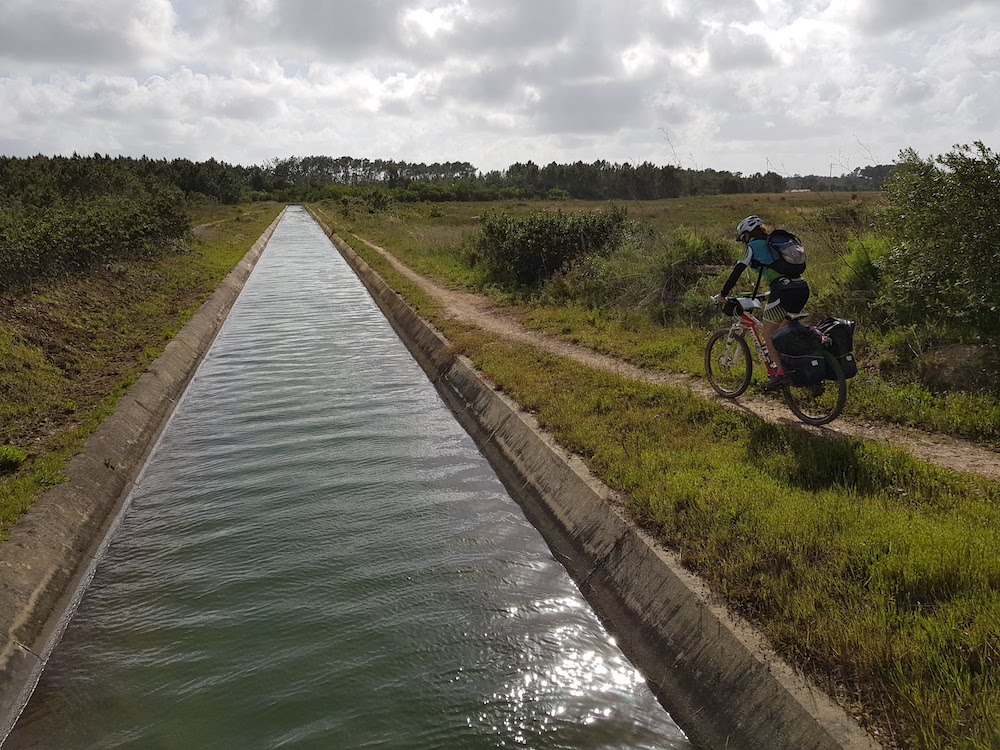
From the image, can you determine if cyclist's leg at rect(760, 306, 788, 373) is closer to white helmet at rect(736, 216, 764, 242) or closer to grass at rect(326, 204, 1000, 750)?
grass at rect(326, 204, 1000, 750)

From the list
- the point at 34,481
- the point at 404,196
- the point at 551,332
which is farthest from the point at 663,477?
the point at 404,196

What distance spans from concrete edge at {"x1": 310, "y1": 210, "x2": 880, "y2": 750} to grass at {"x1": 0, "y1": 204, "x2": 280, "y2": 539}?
4.92 meters

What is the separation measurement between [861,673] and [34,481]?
7.42 m

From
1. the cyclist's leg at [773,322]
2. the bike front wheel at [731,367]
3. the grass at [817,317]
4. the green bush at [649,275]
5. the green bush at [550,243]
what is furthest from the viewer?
the green bush at [550,243]

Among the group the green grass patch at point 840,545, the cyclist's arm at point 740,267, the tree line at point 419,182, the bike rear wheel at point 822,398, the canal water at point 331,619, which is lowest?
the canal water at point 331,619

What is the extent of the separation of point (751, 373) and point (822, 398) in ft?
2.63

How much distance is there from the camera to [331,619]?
17.3 feet

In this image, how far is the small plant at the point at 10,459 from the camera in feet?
24.3

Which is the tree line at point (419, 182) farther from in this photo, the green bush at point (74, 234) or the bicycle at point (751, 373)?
the bicycle at point (751, 373)

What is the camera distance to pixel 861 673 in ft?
11.3

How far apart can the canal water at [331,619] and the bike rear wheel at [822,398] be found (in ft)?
10.2

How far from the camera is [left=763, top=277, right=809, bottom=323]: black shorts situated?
7.02 metres

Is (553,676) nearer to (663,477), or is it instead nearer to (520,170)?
(663,477)

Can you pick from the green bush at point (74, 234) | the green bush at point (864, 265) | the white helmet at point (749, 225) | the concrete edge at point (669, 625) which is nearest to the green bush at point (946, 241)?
the green bush at point (864, 265)
